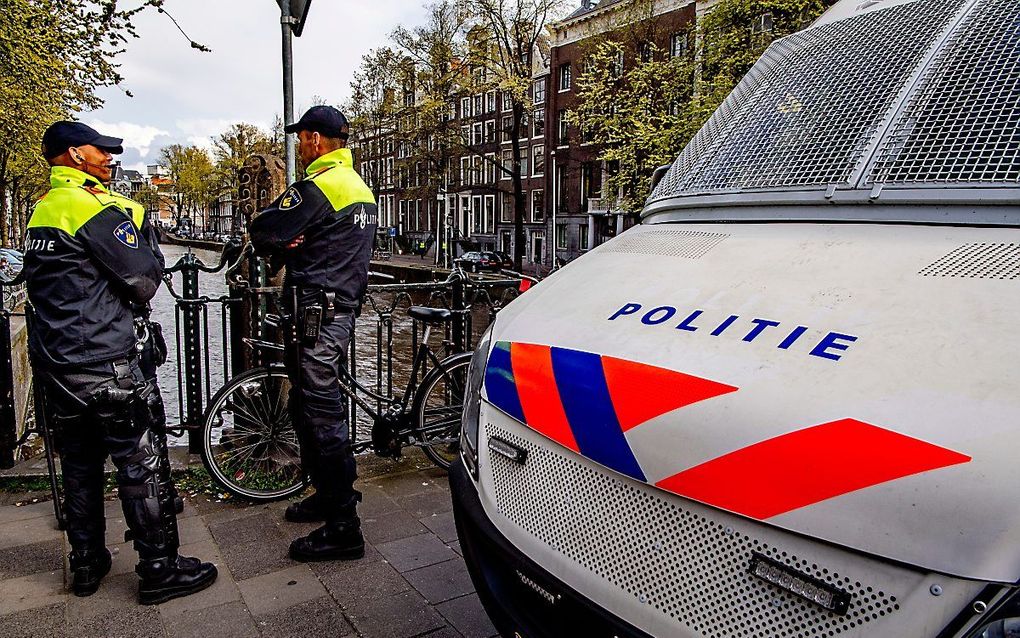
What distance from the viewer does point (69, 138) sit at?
2.89 meters

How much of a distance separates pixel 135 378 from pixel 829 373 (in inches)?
107

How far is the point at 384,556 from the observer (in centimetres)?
342

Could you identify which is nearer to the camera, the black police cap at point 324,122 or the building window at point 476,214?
the black police cap at point 324,122

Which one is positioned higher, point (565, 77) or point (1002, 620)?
point (565, 77)

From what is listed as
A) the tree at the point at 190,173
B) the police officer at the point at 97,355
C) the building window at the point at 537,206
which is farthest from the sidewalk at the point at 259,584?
the tree at the point at 190,173

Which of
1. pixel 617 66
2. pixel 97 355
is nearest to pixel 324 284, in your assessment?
pixel 97 355

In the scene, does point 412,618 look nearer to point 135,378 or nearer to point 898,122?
point 135,378

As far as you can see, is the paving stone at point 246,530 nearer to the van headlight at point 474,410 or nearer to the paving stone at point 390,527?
the paving stone at point 390,527

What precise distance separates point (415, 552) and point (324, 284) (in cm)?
139

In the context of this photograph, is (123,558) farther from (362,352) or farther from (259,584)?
(362,352)

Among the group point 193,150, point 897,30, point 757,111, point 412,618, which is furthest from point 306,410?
point 193,150

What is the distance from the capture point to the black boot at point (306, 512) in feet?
12.4

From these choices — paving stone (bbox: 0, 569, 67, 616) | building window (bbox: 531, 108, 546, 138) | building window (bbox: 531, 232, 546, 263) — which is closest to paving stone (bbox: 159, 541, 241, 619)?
paving stone (bbox: 0, 569, 67, 616)

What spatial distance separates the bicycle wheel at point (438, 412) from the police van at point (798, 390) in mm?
2100
